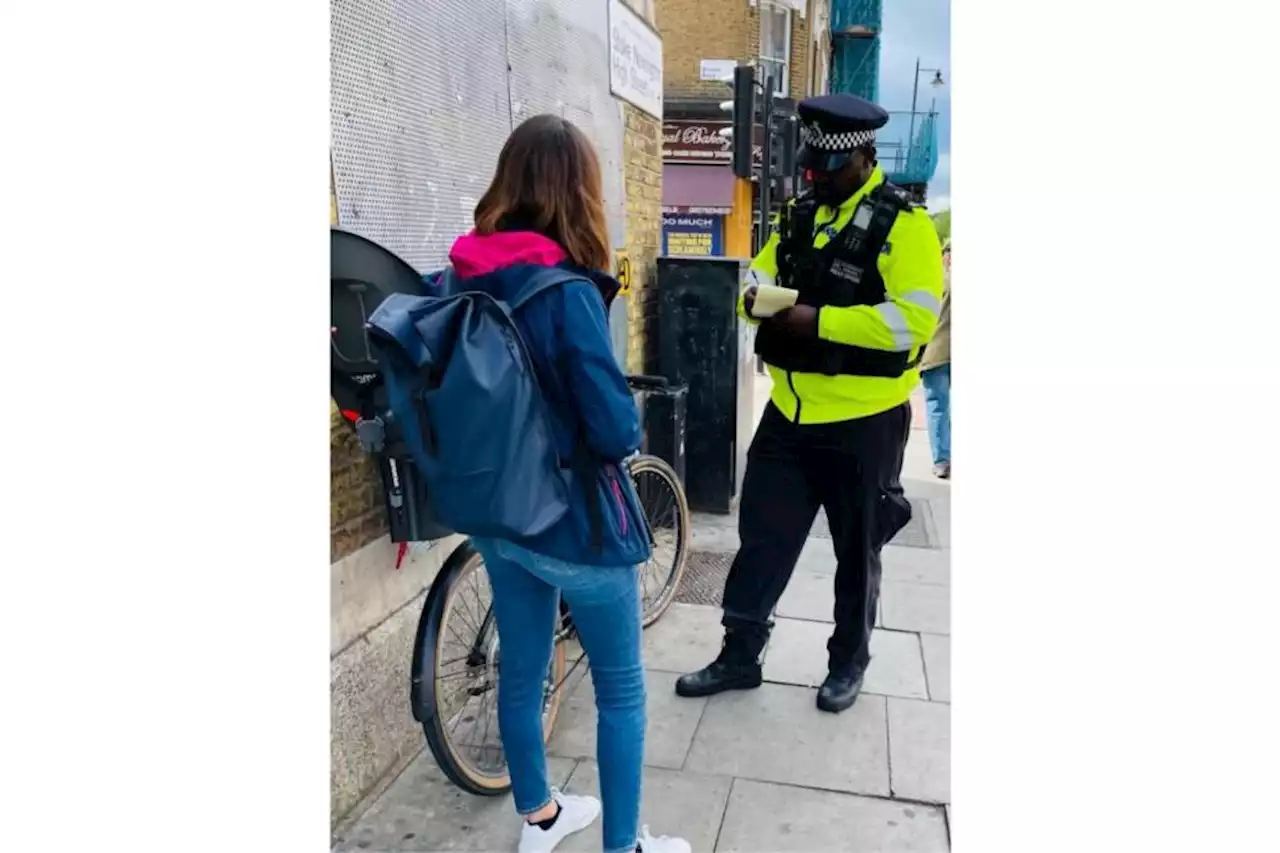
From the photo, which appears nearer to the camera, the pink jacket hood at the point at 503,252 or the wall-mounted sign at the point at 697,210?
the pink jacket hood at the point at 503,252

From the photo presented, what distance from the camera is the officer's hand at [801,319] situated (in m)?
2.86

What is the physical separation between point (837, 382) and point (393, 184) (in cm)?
145

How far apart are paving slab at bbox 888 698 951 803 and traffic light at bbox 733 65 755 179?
5440 millimetres

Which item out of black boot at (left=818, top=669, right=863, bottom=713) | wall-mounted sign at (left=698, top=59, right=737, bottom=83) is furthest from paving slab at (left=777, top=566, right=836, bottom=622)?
wall-mounted sign at (left=698, top=59, right=737, bottom=83)

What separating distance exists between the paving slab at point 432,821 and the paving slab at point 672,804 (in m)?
0.10

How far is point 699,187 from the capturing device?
17000mm

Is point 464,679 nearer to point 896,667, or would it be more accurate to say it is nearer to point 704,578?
point 896,667

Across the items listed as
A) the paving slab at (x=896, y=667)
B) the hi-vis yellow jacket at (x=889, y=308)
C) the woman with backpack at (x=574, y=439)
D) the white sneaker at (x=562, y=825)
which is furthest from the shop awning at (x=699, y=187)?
the woman with backpack at (x=574, y=439)

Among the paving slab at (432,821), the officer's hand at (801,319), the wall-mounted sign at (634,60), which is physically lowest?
the paving slab at (432,821)

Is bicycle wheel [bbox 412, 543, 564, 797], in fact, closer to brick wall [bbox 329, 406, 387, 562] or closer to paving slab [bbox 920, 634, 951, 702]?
brick wall [bbox 329, 406, 387, 562]

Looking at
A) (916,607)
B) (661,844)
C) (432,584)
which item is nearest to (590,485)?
(432,584)

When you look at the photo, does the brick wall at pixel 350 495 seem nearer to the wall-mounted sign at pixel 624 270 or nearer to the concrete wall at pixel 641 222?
the wall-mounted sign at pixel 624 270

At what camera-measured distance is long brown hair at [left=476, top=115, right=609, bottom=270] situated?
6.65 ft
